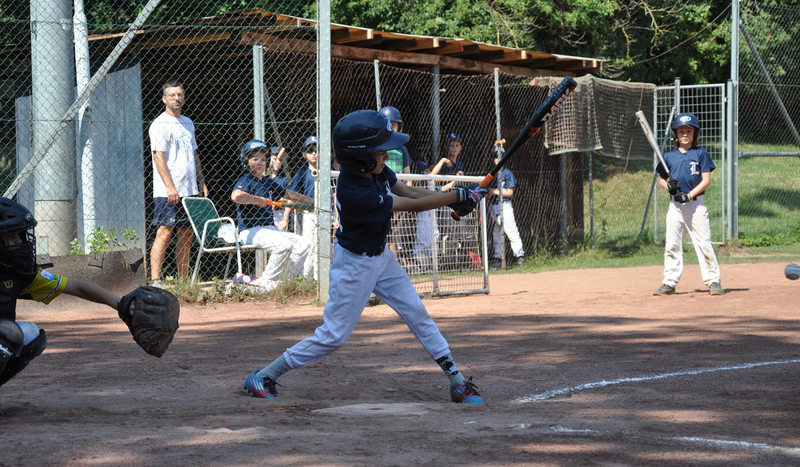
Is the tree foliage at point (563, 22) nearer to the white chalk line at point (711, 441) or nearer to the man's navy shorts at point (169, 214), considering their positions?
the man's navy shorts at point (169, 214)

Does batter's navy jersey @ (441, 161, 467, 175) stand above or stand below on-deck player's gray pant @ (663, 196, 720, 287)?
above

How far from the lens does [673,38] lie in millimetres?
29188

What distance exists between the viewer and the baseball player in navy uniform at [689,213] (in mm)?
10698

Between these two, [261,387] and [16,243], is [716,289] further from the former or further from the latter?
[16,243]

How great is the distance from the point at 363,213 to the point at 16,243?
187cm

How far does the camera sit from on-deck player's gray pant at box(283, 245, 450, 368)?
5531 mm

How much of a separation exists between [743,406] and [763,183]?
18395mm

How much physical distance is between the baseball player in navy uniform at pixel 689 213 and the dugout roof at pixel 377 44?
449cm

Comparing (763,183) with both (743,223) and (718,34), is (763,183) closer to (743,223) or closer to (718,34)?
(743,223)

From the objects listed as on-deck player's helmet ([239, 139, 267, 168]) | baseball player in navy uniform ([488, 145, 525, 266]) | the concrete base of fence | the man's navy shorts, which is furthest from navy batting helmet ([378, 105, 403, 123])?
baseball player in navy uniform ([488, 145, 525, 266])

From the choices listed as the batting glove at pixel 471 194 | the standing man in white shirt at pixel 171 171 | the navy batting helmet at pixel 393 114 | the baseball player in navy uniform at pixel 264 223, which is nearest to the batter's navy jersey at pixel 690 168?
the navy batting helmet at pixel 393 114

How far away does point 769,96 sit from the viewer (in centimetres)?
1708

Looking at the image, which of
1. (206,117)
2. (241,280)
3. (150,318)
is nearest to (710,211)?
(206,117)

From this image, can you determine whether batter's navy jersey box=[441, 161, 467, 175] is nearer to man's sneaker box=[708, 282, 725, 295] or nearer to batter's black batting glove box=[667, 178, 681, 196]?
batter's black batting glove box=[667, 178, 681, 196]
